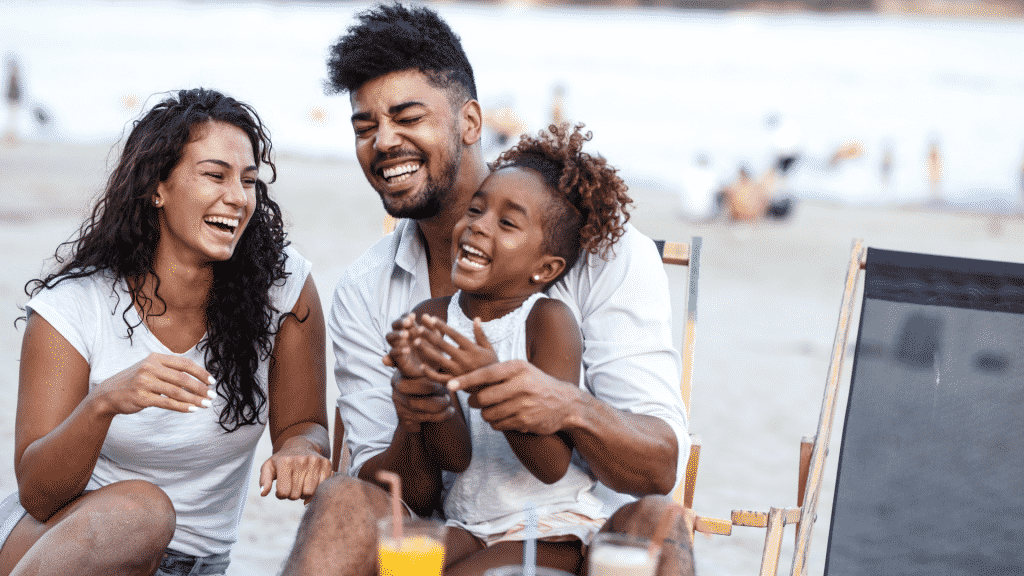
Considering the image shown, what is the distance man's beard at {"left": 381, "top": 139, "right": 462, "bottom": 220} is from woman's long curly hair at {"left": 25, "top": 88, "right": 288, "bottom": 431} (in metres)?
0.38

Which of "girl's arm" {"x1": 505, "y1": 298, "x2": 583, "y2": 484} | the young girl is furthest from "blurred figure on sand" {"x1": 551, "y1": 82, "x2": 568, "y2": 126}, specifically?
"girl's arm" {"x1": 505, "y1": 298, "x2": 583, "y2": 484}

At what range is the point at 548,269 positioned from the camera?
2.33 metres

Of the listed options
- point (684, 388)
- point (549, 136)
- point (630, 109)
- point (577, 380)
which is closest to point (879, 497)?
A: point (684, 388)

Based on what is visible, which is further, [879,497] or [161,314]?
[879,497]

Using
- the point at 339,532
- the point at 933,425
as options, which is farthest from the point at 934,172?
the point at 339,532

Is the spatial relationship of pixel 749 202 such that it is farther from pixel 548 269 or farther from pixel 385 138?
pixel 548 269

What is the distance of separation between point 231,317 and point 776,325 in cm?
817

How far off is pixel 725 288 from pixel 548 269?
9668 millimetres

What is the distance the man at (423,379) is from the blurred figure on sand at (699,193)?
14126 millimetres

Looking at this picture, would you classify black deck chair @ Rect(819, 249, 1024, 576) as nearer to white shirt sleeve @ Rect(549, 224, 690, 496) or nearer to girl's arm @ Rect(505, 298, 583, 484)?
white shirt sleeve @ Rect(549, 224, 690, 496)

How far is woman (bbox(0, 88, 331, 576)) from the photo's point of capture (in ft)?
7.52

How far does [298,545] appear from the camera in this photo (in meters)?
1.89

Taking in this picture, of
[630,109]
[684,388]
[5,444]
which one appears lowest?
[5,444]

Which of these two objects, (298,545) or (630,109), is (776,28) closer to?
(630,109)
